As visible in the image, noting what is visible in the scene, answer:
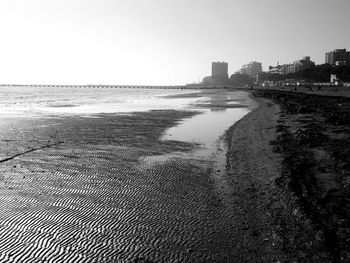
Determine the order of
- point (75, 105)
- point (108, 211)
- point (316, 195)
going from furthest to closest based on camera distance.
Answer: point (75, 105) → point (316, 195) → point (108, 211)

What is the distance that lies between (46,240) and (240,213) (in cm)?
496

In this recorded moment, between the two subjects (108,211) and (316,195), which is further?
(316,195)

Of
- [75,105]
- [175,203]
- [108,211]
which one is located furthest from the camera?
[75,105]

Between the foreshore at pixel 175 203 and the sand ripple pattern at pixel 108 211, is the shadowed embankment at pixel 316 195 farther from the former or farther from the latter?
the sand ripple pattern at pixel 108 211

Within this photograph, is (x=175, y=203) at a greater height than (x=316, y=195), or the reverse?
(x=316, y=195)

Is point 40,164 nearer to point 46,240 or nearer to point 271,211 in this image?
point 46,240

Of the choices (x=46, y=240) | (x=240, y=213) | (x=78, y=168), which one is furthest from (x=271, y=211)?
(x=78, y=168)

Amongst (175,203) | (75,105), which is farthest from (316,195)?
(75,105)

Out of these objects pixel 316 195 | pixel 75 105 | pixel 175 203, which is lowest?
pixel 175 203

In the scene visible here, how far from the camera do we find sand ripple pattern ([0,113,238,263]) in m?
6.88

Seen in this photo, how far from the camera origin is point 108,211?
9141 mm

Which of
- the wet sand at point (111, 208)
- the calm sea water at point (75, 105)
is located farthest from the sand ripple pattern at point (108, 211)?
the calm sea water at point (75, 105)

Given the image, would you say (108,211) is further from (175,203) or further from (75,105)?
(75,105)

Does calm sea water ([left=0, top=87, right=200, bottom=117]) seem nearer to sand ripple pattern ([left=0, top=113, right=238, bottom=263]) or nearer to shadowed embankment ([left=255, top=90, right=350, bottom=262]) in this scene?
sand ripple pattern ([left=0, top=113, right=238, bottom=263])
